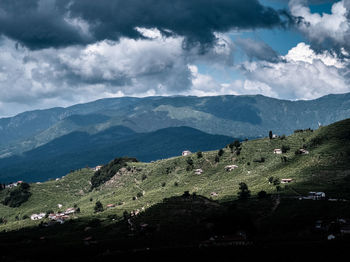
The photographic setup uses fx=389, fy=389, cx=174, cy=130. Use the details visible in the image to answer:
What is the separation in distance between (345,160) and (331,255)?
131 m

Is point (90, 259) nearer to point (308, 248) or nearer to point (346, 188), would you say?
point (308, 248)

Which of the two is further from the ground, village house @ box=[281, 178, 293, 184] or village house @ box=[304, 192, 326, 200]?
village house @ box=[281, 178, 293, 184]

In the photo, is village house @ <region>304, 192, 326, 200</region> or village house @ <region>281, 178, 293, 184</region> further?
village house @ <region>281, 178, 293, 184</region>

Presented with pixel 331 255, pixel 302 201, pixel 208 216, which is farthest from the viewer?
pixel 302 201

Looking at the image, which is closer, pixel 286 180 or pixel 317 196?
pixel 317 196

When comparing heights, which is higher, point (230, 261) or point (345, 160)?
point (345, 160)

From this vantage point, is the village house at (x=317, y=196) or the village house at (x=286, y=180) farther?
the village house at (x=286, y=180)

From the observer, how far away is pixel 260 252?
7444 cm

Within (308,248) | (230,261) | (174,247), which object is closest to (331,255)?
(308,248)

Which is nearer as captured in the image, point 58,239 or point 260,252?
point 260,252

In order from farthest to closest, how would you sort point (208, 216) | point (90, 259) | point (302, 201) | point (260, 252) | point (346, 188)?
point (346, 188) → point (302, 201) → point (208, 216) → point (90, 259) → point (260, 252)

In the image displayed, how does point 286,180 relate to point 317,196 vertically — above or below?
above

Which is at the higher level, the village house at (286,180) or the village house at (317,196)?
the village house at (286,180)

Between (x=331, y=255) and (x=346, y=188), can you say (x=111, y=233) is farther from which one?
(x=346, y=188)
